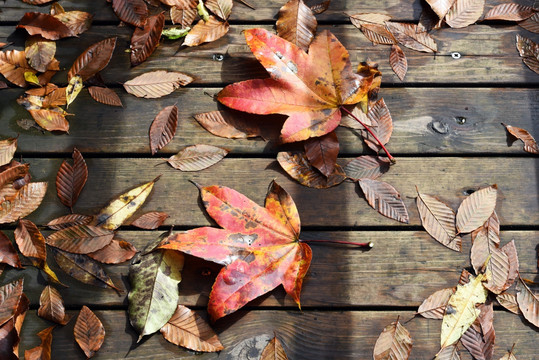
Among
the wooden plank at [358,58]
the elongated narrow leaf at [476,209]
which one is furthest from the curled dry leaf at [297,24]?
the elongated narrow leaf at [476,209]

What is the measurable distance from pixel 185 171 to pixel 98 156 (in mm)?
278

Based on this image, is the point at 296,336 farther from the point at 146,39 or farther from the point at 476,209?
the point at 146,39

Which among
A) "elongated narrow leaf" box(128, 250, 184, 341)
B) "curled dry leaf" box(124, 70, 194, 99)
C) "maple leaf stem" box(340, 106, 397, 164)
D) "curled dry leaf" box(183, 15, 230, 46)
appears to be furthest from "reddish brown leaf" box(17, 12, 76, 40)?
"maple leaf stem" box(340, 106, 397, 164)

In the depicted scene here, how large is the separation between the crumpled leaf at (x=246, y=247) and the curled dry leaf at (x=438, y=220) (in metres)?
0.37

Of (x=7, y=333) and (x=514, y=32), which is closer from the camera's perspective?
(x=7, y=333)

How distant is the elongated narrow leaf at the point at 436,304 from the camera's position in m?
1.26

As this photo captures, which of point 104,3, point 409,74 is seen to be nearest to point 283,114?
point 409,74

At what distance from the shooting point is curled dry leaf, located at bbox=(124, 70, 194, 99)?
1.51m

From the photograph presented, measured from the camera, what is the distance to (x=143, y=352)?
1.23m

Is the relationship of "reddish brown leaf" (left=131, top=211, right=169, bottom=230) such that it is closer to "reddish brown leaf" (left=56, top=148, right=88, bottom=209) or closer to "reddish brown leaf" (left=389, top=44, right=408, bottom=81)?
"reddish brown leaf" (left=56, top=148, right=88, bottom=209)

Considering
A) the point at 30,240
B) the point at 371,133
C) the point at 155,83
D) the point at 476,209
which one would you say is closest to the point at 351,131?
the point at 371,133

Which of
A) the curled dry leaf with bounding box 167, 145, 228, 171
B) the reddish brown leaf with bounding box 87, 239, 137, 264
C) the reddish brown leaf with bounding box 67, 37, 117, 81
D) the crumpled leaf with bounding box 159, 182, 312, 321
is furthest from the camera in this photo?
the reddish brown leaf with bounding box 67, 37, 117, 81

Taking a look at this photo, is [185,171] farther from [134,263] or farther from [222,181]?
[134,263]

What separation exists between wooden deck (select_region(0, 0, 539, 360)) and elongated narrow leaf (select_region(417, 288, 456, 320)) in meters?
0.02
